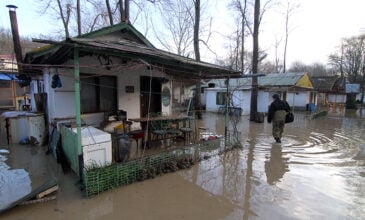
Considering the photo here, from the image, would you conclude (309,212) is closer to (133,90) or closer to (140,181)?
(140,181)

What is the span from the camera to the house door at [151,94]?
28.1ft

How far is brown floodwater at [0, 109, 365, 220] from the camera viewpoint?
128 inches

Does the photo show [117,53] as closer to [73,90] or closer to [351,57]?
[73,90]

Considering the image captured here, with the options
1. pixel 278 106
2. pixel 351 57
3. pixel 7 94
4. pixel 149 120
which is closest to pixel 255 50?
pixel 278 106

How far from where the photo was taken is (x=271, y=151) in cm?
671

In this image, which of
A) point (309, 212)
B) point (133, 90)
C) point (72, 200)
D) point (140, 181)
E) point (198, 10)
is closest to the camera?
point (309, 212)

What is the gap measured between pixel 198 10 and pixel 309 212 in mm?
13619

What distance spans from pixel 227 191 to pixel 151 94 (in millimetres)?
5705

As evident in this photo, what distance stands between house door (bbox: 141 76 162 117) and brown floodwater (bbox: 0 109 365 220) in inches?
152

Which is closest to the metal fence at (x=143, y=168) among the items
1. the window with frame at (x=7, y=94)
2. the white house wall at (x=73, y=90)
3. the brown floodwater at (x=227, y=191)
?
the brown floodwater at (x=227, y=191)

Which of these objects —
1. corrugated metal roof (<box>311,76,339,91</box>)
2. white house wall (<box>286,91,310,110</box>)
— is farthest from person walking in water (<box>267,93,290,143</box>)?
corrugated metal roof (<box>311,76,339,91</box>)

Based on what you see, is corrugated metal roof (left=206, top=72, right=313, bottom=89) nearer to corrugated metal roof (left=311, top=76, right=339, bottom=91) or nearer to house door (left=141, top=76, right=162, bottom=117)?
corrugated metal roof (left=311, top=76, right=339, bottom=91)

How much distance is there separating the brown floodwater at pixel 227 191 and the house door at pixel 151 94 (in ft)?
12.6

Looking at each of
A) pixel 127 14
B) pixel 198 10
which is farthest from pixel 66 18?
pixel 198 10
